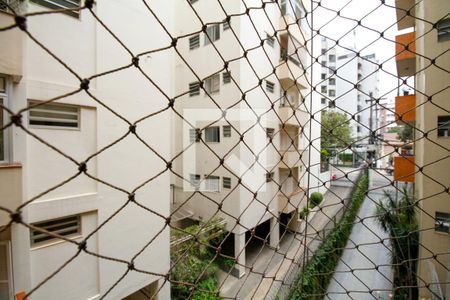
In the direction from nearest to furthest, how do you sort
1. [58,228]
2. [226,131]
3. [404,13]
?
[58,228] → [404,13] → [226,131]

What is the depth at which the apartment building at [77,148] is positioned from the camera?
5.48ft

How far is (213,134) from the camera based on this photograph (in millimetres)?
4590

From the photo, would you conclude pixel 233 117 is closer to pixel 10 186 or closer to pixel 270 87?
pixel 270 87

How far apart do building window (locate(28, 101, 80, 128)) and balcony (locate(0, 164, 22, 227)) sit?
0.39m

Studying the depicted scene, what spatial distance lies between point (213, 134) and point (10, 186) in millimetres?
3297

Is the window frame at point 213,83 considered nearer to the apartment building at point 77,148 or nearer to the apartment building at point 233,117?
the apartment building at point 233,117

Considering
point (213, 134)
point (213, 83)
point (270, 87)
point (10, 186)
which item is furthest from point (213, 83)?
point (10, 186)

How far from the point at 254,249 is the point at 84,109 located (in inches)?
172

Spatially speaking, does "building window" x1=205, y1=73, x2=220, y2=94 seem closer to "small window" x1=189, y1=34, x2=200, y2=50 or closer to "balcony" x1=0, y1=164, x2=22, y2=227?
"small window" x1=189, y1=34, x2=200, y2=50

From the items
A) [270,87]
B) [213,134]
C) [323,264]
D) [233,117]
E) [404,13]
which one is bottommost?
[323,264]

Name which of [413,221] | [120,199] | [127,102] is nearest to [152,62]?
[127,102]

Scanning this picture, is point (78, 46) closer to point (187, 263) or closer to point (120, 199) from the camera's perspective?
point (120, 199)

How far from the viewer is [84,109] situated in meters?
2.04

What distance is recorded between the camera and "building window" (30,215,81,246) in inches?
73.5
